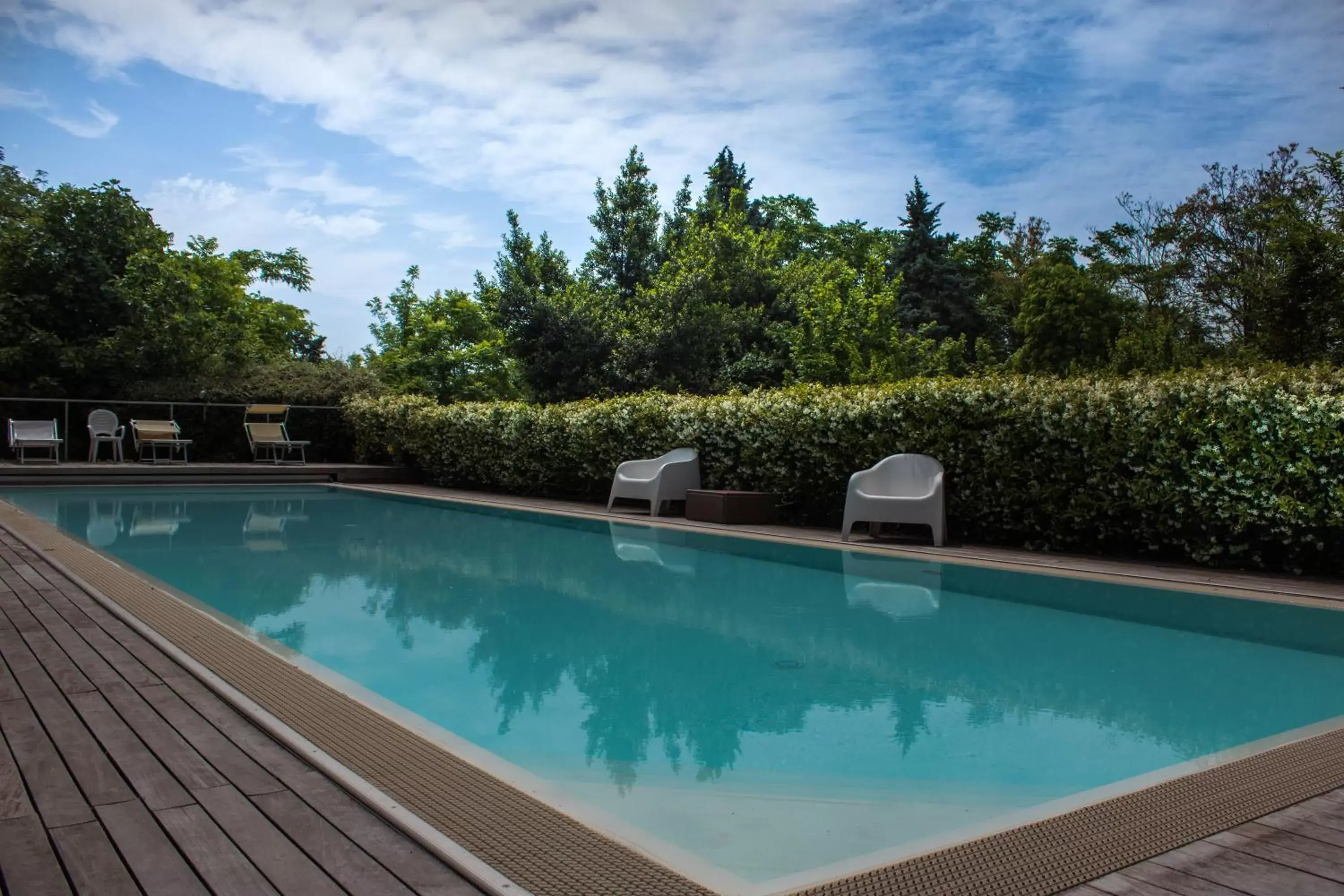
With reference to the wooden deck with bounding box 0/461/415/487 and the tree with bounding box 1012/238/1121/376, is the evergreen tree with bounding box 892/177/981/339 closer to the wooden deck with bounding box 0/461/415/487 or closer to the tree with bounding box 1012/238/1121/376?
the tree with bounding box 1012/238/1121/376

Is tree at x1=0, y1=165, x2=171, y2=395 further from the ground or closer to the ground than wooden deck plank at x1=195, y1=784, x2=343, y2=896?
further from the ground

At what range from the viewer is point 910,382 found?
9227mm

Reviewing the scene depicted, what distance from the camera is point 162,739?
275cm

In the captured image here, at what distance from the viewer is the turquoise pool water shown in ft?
9.49

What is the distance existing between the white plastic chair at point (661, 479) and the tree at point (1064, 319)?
62.1 feet

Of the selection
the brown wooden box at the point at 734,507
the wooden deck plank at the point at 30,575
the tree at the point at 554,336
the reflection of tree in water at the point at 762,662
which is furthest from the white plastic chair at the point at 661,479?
the tree at the point at 554,336

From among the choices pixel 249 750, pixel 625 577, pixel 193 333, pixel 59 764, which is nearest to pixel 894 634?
pixel 625 577

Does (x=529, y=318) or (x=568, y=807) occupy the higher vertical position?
(x=529, y=318)

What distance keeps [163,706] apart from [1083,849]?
2746 mm

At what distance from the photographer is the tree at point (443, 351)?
90.5 feet

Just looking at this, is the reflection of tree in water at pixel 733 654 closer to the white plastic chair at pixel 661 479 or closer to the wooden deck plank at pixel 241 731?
the wooden deck plank at pixel 241 731

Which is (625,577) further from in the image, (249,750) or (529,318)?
(529,318)

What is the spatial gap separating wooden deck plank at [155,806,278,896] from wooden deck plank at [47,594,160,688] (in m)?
1.41

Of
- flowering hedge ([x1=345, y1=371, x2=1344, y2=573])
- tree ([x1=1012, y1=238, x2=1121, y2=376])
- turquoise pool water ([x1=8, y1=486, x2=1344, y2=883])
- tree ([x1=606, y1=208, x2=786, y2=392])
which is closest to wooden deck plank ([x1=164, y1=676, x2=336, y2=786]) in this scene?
turquoise pool water ([x1=8, y1=486, x2=1344, y2=883])
